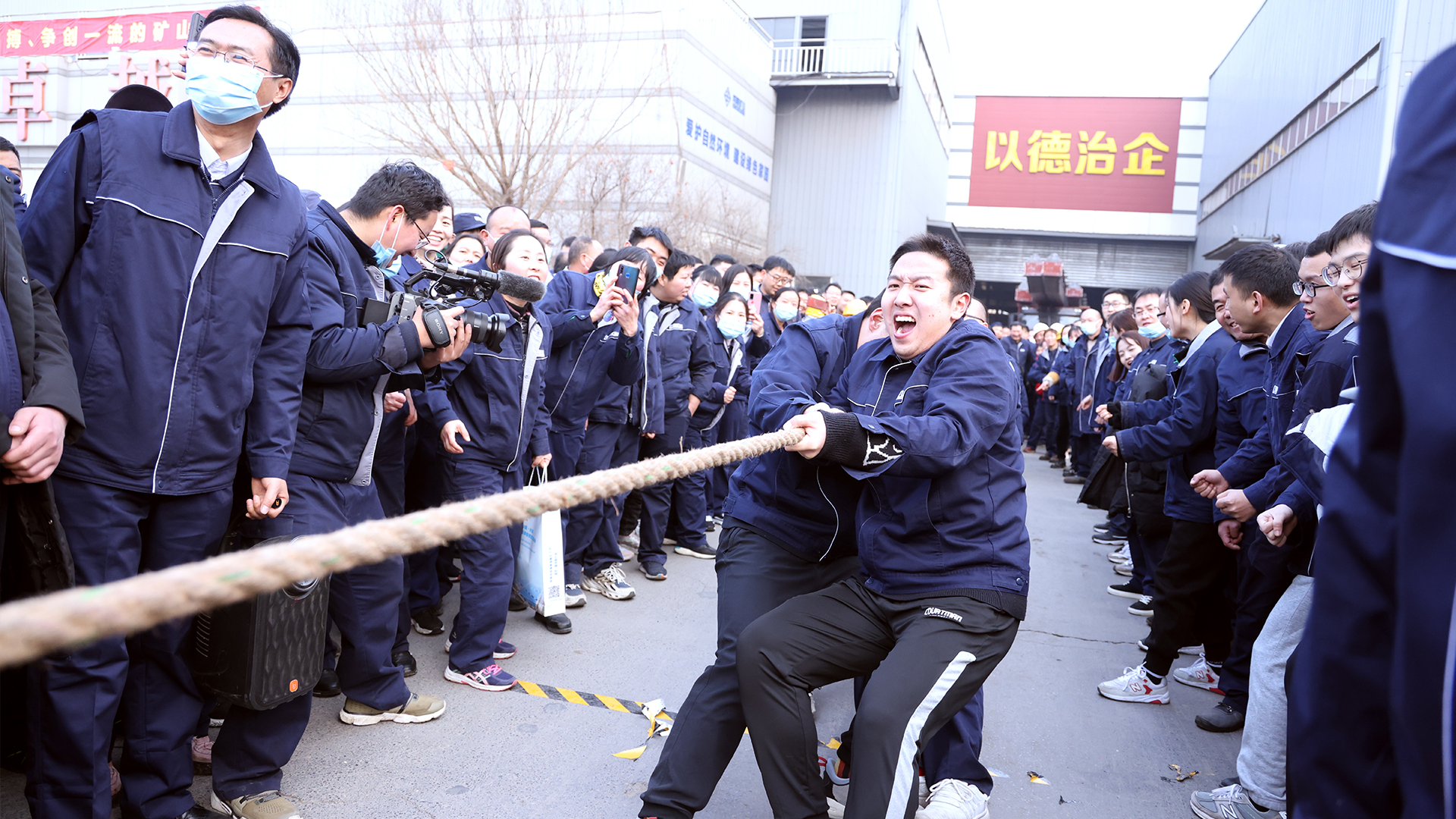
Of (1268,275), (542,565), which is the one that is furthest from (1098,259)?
(542,565)

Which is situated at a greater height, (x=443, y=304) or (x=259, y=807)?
(x=443, y=304)

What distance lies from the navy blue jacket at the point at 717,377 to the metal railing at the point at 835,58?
17.4m

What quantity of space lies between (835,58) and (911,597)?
73.3 feet

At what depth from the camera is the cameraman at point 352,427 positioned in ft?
8.86

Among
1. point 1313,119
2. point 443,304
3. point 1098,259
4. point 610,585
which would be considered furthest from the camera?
point 1098,259

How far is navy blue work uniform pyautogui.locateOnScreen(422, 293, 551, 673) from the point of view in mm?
3834

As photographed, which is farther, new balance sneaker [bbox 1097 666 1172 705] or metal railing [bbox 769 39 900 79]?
metal railing [bbox 769 39 900 79]

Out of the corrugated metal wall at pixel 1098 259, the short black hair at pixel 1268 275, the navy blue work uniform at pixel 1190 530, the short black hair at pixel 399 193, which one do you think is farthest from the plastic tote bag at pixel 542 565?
the corrugated metal wall at pixel 1098 259

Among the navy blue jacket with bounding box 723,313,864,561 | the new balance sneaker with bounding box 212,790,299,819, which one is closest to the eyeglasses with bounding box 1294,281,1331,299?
the navy blue jacket with bounding box 723,313,864,561

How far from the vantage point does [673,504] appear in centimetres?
652

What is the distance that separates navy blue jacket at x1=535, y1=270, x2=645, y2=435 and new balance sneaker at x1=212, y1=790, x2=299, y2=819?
265 centimetres

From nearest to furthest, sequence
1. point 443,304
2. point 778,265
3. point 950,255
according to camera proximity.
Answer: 1. point 950,255
2. point 443,304
3. point 778,265

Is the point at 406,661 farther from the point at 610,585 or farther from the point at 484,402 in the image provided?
the point at 610,585

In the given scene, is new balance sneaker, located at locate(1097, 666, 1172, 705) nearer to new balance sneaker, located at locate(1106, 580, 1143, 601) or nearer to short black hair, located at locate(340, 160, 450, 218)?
new balance sneaker, located at locate(1106, 580, 1143, 601)
